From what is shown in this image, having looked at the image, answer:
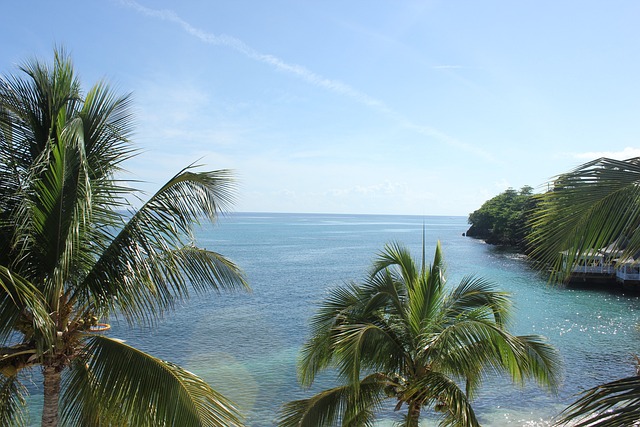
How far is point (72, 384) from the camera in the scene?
17.6 feet

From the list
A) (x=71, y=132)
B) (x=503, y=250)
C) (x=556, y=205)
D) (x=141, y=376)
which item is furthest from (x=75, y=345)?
(x=503, y=250)

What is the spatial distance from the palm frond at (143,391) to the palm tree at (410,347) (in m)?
1.67

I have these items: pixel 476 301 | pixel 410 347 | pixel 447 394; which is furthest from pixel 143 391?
pixel 476 301

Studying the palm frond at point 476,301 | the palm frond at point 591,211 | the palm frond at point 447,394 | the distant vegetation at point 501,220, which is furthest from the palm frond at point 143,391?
the distant vegetation at point 501,220

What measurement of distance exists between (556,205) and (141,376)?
4.25 metres

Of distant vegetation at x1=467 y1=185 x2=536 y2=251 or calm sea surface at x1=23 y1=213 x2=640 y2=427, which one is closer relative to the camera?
calm sea surface at x1=23 y1=213 x2=640 y2=427

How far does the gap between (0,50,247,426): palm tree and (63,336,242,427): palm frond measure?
1 centimetres

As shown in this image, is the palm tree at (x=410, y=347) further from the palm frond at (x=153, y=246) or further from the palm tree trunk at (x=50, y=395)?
the palm tree trunk at (x=50, y=395)

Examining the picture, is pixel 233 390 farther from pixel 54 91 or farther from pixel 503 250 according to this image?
pixel 503 250

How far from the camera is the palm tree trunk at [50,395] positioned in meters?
5.08

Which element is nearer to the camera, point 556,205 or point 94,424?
point 556,205

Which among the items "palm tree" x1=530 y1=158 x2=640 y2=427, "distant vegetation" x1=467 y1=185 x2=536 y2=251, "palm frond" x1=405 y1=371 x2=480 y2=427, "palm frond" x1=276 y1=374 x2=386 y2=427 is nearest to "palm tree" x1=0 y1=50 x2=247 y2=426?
"palm frond" x1=276 y1=374 x2=386 y2=427

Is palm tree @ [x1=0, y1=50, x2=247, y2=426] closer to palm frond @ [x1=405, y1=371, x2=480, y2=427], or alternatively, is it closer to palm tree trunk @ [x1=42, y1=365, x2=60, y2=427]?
palm tree trunk @ [x1=42, y1=365, x2=60, y2=427]

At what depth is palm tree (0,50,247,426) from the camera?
16.2 ft
